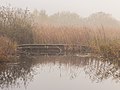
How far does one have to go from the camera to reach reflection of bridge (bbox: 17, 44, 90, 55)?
55.8 feet

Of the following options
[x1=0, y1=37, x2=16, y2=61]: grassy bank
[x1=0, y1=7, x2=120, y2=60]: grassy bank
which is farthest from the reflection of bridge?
[x1=0, y1=37, x2=16, y2=61]: grassy bank

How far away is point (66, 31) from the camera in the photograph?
1922cm

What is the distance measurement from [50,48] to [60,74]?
637 cm

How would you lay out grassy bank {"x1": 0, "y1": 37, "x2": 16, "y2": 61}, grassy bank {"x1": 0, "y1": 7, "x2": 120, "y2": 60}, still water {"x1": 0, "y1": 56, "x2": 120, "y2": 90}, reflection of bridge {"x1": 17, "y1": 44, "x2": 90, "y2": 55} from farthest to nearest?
reflection of bridge {"x1": 17, "y1": 44, "x2": 90, "y2": 55}
grassy bank {"x1": 0, "y1": 7, "x2": 120, "y2": 60}
grassy bank {"x1": 0, "y1": 37, "x2": 16, "y2": 61}
still water {"x1": 0, "y1": 56, "x2": 120, "y2": 90}

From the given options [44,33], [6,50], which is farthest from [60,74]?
[44,33]

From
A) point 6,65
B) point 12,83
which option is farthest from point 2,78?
point 6,65

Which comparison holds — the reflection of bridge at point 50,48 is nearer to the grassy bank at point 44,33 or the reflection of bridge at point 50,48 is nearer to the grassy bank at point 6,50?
the grassy bank at point 44,33

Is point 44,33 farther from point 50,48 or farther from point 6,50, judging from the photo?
point 6,50

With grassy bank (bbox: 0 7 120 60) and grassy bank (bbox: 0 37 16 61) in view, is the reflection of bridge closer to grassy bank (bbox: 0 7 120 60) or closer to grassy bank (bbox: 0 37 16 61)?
grassy bank (bbox: 0 7 120 60)

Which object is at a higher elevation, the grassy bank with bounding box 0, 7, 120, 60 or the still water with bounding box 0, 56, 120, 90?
the grassy bank with bounding box 0, 7, 120, 60

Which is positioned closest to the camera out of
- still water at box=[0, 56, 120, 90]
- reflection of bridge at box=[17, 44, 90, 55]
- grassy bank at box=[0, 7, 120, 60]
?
still water at box=[0, 56, 120, 90]

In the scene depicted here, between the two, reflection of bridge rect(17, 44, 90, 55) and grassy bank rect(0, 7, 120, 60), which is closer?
grassy bank rect(0, 7, 120, 60)

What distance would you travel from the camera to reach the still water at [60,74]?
10.1 m

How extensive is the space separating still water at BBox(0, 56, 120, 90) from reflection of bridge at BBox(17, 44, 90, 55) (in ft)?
5.70
